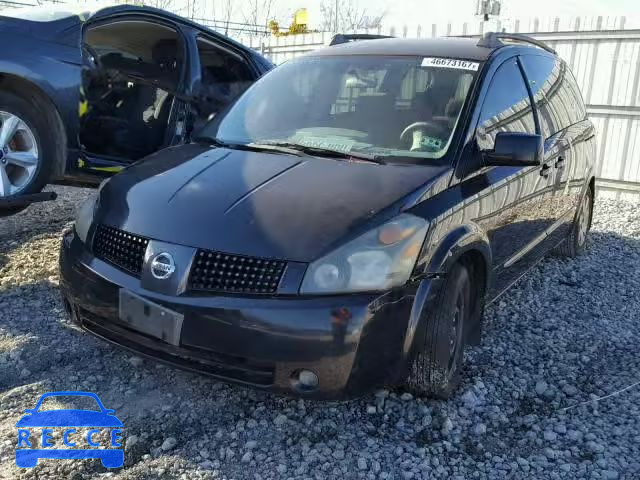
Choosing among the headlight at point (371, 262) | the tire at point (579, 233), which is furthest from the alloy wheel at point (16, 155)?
the tire at point (579, 233)

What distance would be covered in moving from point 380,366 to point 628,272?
3.70m

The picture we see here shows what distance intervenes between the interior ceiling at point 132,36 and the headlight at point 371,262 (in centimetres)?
357

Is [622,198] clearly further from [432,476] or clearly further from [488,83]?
[432,476]

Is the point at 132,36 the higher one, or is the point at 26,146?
the point at 132,36

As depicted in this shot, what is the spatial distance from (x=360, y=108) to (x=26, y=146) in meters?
2.47

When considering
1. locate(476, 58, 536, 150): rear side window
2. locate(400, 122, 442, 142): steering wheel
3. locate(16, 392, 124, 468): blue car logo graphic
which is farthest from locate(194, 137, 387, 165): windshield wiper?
locate(16, 392, 124, 468): blue car logo graphic

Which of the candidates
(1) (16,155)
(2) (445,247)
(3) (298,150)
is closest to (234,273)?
(2) (445,247)

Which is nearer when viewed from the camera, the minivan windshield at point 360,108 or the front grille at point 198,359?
the front grille at point 198,359

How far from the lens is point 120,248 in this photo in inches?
106

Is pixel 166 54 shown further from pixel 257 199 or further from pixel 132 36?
pixel 257 199

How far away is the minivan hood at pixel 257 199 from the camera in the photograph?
246cm

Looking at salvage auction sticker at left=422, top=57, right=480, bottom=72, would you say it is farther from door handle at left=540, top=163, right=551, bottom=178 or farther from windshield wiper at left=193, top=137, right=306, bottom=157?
windshield wiper at left=193, top=137, right=306, bottom=157

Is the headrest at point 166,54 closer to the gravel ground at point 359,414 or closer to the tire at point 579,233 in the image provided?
the gravel ground at point 359,414

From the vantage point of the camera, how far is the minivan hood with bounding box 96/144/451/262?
2457 mm
